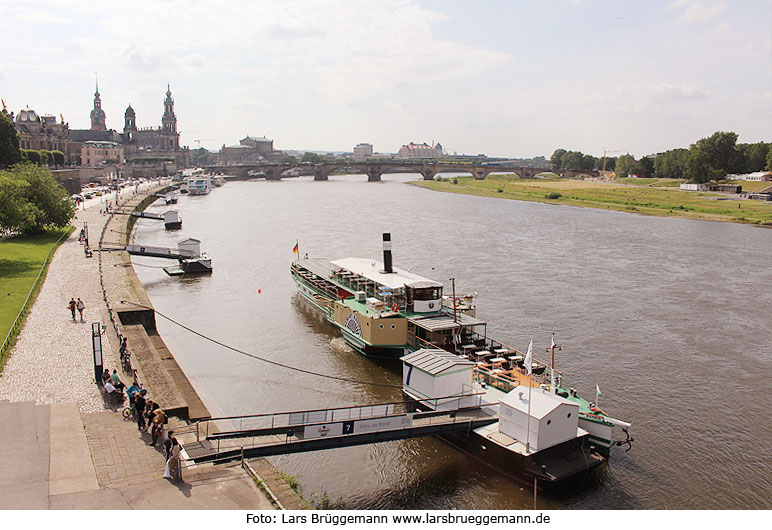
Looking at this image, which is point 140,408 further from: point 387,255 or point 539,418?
point 387,255

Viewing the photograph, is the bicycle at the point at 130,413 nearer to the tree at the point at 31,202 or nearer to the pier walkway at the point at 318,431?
the pier walkway at the point at 318,431

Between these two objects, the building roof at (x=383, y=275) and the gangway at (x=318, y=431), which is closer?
the gangway at (x=318, y=431)

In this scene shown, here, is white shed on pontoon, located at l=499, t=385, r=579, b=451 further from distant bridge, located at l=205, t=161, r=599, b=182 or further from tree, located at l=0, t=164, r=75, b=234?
distant bridge, located at l=205, t=161, r=599, b=182

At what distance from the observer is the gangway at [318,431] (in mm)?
13344

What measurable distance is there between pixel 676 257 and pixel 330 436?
39291mm

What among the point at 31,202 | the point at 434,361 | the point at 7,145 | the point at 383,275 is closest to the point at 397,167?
the point at 7,145

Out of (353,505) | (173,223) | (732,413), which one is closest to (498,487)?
(353,505)

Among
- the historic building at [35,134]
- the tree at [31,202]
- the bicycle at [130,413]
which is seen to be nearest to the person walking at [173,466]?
the bicycle at [130,413]

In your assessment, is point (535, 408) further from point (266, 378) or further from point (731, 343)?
point (731, 343)

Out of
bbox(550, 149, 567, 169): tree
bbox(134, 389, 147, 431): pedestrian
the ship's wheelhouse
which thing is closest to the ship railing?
bbox(134, 389, 147, 431): pedestrian

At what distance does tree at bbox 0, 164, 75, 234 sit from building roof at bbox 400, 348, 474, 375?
97.1ft

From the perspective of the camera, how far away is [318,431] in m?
14.3

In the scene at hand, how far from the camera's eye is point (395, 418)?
15.2 meters

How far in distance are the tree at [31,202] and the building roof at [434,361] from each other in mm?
29589
